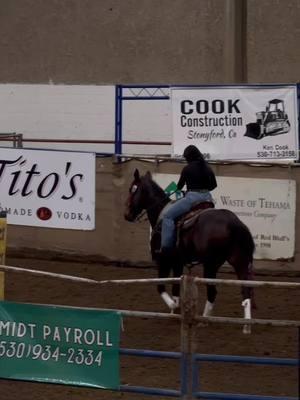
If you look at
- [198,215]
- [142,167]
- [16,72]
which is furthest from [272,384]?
[16,72]

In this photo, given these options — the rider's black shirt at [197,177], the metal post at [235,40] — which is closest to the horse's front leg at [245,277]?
the rider's black shirt at [197,177]

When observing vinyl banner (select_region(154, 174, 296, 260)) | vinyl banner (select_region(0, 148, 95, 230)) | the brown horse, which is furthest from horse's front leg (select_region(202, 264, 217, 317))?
vinyl banner (select_region(0, 148, 95, 230))

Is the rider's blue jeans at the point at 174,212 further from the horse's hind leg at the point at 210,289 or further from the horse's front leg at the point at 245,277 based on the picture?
the horse's front leg at the point at 245,277

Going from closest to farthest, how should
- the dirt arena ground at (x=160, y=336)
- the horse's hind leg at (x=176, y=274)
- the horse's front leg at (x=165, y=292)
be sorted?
the dirt arena ground at (x=160, y=336) → the horse's front leg at (x=165, y=292) → the horse's hind leg at (x=176, y=274)

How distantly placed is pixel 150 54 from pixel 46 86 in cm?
295

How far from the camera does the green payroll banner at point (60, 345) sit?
23.4 feet

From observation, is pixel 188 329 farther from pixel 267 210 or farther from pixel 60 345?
pixel 267 210

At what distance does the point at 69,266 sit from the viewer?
1468 centimetres

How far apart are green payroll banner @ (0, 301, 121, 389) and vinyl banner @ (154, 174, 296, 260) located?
6.99 meters

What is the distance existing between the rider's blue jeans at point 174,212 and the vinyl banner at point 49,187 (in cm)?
348

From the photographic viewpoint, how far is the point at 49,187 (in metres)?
14.6

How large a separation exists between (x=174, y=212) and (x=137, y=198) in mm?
895

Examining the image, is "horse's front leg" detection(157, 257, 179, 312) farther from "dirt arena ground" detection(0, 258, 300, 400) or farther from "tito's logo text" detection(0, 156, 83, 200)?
"tito's logo text" detection(0, 156, 83, 200)

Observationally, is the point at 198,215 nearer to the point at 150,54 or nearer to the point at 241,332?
the point at 241,332
